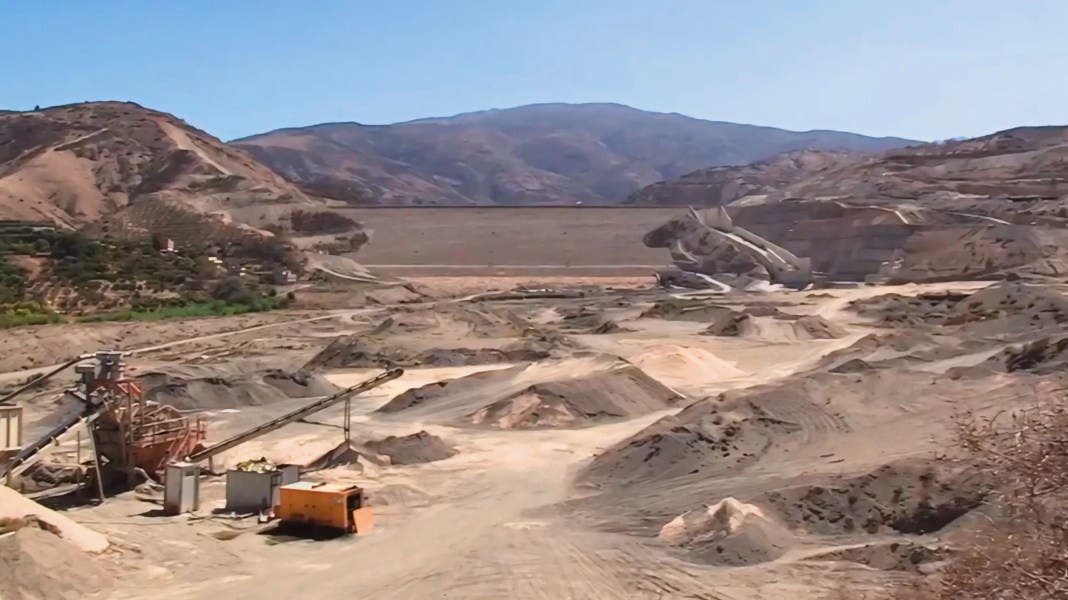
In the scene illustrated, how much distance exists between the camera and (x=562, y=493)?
61.5 ft

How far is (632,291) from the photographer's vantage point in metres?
64.5

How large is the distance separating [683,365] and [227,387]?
42.2 ft

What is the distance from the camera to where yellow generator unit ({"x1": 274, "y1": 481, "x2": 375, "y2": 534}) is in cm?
1609

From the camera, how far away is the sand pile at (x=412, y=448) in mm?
21422

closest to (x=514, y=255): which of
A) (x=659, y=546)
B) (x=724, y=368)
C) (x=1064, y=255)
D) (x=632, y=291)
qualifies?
(x=632, y=291)

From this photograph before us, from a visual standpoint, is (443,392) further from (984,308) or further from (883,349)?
(984,308)

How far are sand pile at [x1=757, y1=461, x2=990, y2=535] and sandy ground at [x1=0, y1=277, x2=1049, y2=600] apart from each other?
0.70ft

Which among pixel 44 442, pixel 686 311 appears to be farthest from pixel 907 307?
pixel 44 442

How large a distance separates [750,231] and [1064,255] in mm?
23789

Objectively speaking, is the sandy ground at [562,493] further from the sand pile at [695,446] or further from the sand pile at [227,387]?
the sand pile at [227,387]

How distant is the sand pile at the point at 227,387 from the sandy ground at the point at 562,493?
80 centimetres

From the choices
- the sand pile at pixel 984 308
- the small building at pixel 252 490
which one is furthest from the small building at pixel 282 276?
the small building at pixel 252 490

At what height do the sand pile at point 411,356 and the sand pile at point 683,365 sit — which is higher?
the sand pile at point 683,365

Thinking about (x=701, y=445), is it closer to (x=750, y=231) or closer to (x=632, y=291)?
(x=632, y=291)
